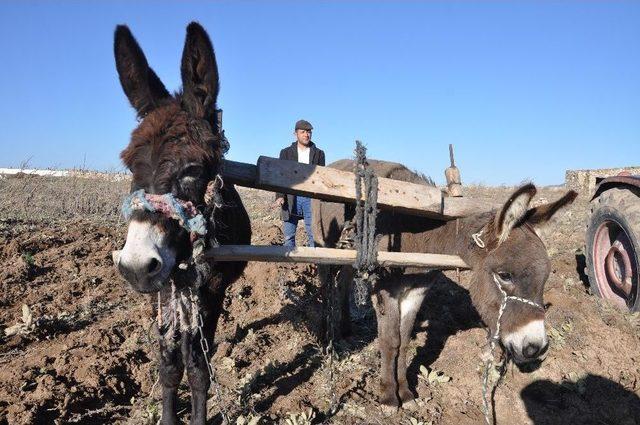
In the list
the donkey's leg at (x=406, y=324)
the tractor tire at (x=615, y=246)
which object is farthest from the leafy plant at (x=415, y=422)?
the tractor tire at (x=615, y=246)

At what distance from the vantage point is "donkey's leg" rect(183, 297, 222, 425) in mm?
3195

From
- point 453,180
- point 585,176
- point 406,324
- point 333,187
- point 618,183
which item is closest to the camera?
point 333,187

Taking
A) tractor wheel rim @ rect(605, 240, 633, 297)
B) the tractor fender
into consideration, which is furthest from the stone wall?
tractor wheel rim @ rect(605, 240, 633, 297)

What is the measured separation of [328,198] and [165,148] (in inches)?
46.9

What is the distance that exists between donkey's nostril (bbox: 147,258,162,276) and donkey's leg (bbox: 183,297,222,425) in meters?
1.08

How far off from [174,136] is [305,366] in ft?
11.0

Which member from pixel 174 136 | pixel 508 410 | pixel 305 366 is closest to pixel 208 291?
pixel 174 136

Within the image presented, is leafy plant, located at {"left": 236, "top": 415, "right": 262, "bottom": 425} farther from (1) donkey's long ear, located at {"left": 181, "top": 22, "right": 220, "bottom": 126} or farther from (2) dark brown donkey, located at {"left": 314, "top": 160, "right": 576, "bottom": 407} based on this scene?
(1) donkey's long ear, located at {"left": 181, "top": 22, "right": 220, "bottom": 126}

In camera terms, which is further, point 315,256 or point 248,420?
point 248,420

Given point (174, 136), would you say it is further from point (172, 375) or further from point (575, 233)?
point (575, 233)

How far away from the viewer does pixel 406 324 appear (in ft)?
14.1

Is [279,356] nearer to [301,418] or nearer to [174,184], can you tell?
[301,418]

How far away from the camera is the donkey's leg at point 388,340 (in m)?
4.13

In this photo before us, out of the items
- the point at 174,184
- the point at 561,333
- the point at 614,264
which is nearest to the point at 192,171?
the point at 174,184
